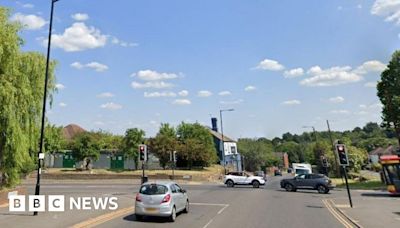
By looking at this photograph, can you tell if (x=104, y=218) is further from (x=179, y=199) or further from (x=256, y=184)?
(x=256, y=184)

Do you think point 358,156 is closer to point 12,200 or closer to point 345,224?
point 345,224

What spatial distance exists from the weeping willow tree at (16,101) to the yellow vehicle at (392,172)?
26.3 m

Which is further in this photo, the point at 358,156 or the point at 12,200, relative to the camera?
the point at 358,156

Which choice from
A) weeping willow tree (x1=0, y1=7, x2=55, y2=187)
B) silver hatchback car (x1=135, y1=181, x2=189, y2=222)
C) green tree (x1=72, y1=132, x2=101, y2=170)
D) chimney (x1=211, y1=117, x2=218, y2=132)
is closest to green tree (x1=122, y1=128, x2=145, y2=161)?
green tree (x1=72, y1=132, x2=101, y2=170)

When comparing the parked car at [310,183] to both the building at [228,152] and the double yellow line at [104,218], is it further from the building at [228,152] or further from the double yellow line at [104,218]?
the building at [228,152]

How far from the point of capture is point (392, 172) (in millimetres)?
30359

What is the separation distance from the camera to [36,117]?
827 inches

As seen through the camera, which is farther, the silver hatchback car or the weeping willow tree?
the weeping willow tree

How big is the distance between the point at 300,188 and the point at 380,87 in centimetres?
1801

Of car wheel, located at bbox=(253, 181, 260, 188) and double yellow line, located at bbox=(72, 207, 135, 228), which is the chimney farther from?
double yellow line, located at bbox=(72, 207, 135, 228)

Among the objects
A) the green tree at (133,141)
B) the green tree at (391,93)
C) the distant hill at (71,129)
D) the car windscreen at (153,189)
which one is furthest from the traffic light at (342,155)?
the distant hill at (71,129)

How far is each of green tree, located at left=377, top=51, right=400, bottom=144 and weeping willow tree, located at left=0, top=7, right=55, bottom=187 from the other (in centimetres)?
3637

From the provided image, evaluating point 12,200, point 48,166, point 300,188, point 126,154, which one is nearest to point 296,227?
point 12,200

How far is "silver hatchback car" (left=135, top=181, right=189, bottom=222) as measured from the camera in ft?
47.2
